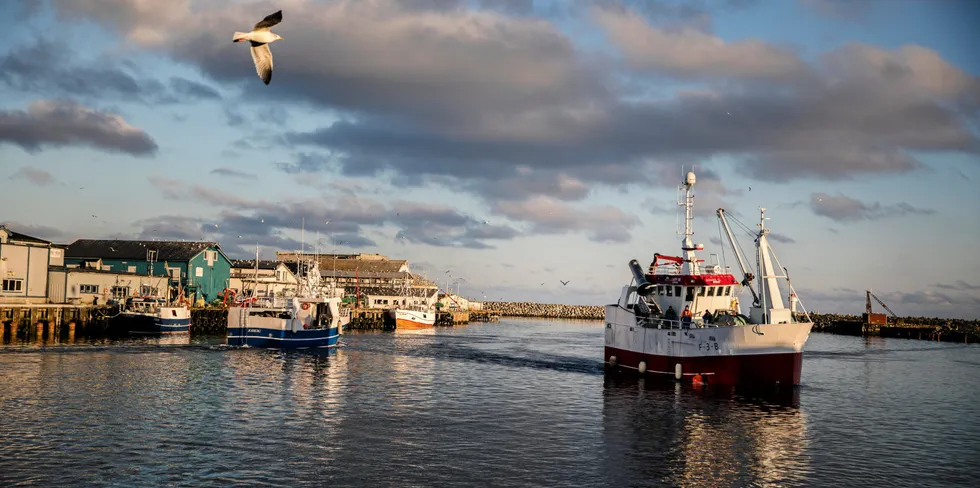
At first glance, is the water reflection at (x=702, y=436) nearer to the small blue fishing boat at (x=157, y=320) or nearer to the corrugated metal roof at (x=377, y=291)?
the small blue fishing boat at (x=157, y=320)

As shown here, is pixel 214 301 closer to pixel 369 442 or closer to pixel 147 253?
pixel 147 253

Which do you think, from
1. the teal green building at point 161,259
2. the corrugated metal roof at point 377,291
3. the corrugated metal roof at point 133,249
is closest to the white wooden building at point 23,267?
the teal green building at point 161,259

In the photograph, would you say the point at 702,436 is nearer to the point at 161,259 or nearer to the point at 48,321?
the point at 48,321

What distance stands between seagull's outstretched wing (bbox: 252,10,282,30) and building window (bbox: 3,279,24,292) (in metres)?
70.6

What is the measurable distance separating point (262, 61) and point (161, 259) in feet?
307

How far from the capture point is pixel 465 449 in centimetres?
2912

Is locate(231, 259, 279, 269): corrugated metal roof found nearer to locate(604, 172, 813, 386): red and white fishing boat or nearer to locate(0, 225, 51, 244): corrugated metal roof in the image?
locate(0, 225, 51, 244): corrugated metal roof

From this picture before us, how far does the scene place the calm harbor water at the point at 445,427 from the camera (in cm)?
2561

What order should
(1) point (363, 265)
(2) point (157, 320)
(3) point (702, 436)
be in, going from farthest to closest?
(1) point (363, 265) < (2) point (157, 320) < (3) point (702, 436)

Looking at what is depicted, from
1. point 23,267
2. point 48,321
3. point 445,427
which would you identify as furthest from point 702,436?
point 23,267

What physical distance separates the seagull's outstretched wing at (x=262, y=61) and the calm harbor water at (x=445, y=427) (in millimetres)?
13719

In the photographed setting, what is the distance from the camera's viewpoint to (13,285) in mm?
80375

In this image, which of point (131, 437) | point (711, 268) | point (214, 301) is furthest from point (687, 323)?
point (214, 301)

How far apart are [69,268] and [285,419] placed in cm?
6962
